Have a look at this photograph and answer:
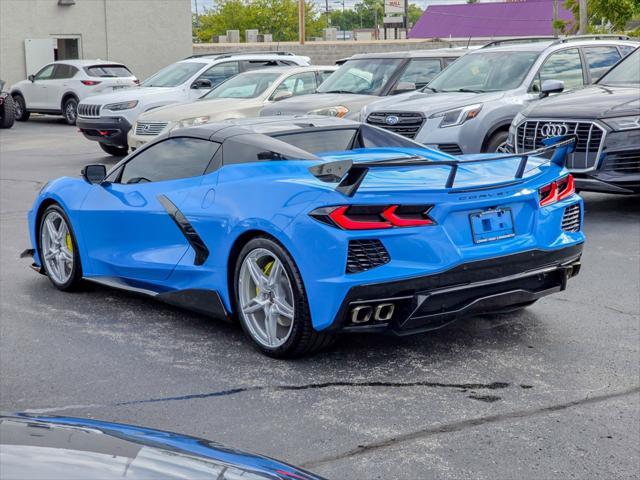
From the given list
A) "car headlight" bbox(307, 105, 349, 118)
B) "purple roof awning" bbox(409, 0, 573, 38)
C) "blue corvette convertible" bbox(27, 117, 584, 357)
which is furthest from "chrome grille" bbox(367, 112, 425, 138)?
"purple roof awning" bbox(409, 0, 573, 38)

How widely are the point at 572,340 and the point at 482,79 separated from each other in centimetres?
744

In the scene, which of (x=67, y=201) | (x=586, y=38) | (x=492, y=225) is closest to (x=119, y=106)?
(x=586, y=38)

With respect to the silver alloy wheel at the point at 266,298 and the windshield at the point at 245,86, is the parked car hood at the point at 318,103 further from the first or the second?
the silver alloy wheel at the point at 266,298

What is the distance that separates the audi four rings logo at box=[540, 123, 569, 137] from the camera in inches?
423

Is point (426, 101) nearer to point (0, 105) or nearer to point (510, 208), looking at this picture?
point (510, 208)

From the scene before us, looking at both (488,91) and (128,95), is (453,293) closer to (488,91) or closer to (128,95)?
(488,91)

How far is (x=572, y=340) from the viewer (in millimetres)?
6512

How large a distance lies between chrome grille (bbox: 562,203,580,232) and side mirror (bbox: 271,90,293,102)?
10600 millimetres

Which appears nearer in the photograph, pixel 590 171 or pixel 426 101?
pixel 590 171

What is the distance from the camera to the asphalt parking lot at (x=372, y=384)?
4699mm

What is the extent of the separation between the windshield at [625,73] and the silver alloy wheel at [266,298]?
705cm

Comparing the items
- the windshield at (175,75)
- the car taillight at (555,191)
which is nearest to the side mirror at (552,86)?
the car taillight at (555,191)

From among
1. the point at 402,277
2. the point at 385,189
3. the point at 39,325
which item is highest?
the point at 385,189

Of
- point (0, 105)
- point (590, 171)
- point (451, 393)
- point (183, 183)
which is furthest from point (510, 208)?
point (0, 105)
